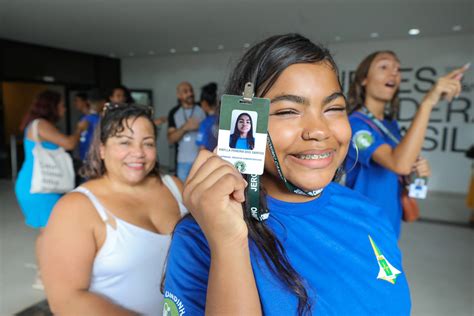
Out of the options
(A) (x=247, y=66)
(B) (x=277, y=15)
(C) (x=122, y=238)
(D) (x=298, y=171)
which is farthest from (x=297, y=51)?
(B) (x=277, y=15)

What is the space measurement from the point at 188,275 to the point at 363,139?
1271 millimetres

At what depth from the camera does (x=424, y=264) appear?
3352 millimetres

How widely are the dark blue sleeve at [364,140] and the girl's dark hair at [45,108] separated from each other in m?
2.44

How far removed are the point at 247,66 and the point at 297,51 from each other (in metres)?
0.12

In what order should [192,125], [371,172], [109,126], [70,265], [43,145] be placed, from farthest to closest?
1. [192,125]
2. [43,145]
3. [371,172]
4. [109,126]
5. [70,265]

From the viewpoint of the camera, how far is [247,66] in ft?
2.60

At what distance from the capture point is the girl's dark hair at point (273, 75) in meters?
0.67

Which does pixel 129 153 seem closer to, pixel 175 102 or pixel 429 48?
pixel 429 48

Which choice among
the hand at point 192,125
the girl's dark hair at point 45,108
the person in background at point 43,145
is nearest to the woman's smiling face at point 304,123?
the person in background at point 43,145

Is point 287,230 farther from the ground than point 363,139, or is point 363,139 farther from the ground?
point 363,139

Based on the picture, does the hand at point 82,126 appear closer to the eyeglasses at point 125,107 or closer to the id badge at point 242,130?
the eyeglasses at point 125,107

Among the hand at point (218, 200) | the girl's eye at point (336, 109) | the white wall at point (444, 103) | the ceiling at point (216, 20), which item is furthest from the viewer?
the white wall at point (444, 103)

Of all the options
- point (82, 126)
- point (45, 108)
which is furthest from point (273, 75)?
point (82, 126)

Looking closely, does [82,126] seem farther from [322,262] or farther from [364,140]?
[322,262]
